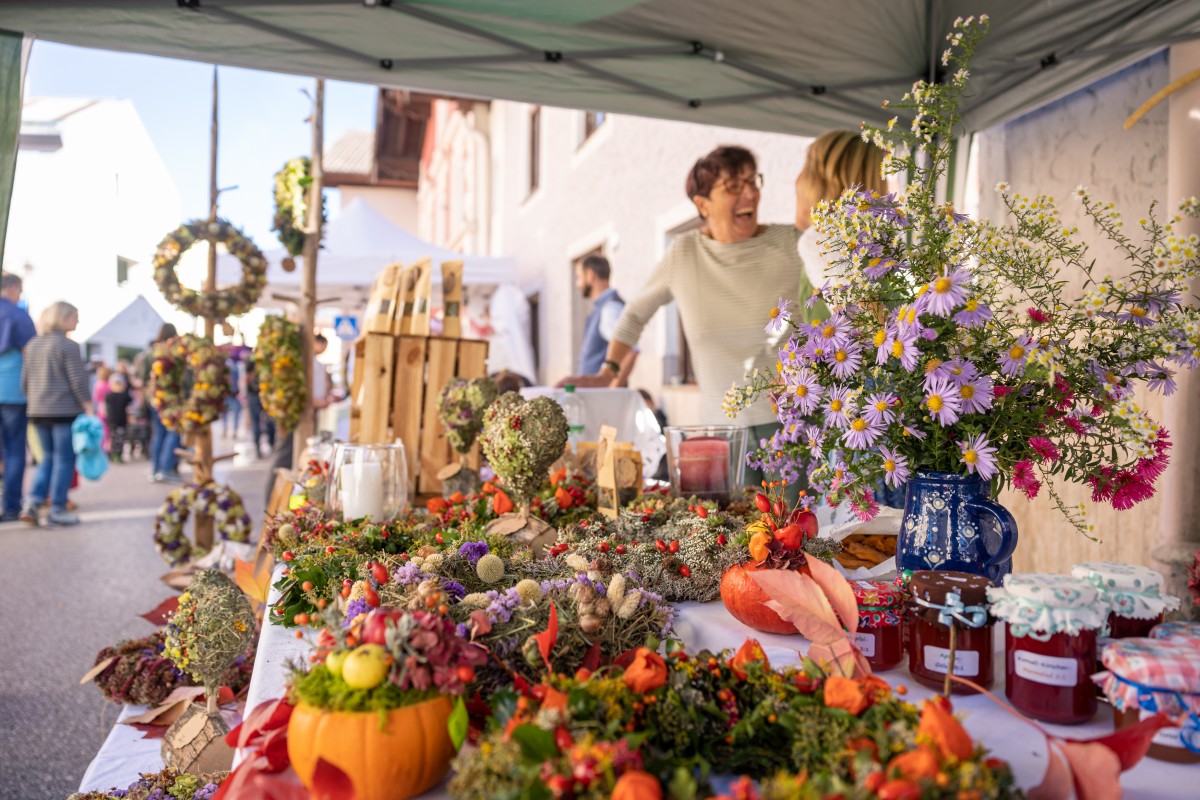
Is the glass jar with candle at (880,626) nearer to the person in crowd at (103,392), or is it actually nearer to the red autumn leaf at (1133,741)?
the red autumn leaf at (1133,741)

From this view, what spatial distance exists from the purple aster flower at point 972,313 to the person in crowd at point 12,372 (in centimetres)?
743

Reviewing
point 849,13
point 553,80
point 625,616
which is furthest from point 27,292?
point 625,616

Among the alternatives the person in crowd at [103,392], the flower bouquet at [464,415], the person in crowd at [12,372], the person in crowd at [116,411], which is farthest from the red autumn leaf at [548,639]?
the person in crowd at [103,392]

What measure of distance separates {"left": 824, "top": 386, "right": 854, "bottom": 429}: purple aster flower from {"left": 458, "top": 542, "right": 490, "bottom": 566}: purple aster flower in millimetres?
608

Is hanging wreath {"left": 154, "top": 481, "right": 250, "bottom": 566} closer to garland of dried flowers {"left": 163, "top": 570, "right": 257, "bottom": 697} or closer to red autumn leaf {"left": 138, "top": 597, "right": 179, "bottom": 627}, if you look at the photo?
red autumn leaf {"left": 138, "top": 597, "right": 179, "bottom": 627}

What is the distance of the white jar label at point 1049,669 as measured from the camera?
92cm

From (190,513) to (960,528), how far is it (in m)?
3.27

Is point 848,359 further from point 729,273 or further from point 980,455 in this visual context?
point 729,273

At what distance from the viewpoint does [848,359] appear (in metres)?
1.23

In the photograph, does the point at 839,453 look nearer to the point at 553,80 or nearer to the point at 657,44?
the point at 657,44

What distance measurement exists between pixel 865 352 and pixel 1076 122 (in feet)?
7.69

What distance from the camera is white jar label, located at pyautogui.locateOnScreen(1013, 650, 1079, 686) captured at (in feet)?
3.02

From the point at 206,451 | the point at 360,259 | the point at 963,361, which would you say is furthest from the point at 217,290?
the point at 360,259

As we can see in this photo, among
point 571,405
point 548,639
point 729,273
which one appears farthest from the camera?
point 571,405
